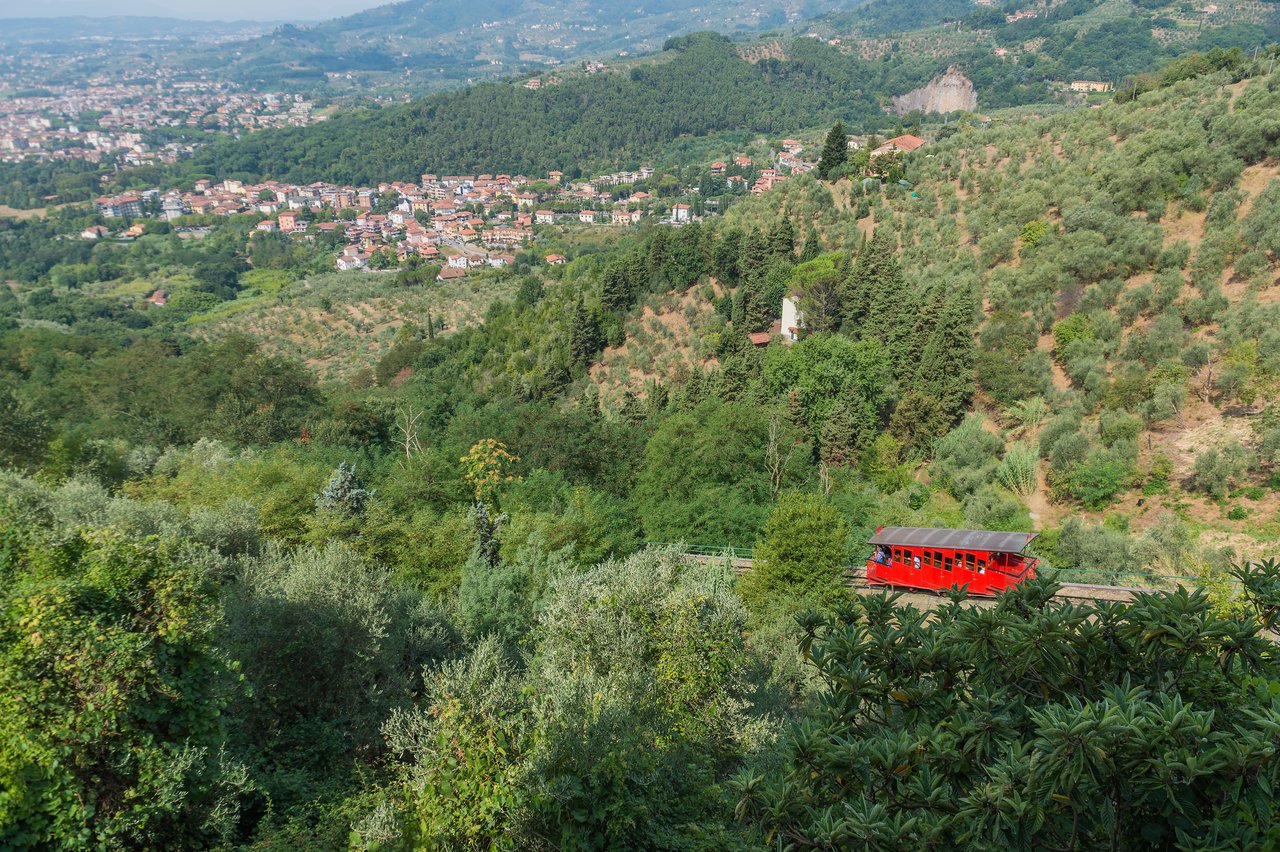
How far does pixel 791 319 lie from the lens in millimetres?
32438

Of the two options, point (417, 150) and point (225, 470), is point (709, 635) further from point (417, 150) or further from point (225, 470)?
point (417, 150)

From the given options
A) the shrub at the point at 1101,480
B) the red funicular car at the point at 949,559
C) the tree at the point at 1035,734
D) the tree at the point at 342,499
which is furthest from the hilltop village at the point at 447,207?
the tree at the point at 1035,734

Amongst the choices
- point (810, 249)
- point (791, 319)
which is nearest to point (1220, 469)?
point (791, 319)

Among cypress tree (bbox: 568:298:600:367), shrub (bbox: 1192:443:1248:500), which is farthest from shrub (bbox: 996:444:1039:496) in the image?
cypress tree (bbox: 568:298:600:367)

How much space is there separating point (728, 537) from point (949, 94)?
125048 millimetres

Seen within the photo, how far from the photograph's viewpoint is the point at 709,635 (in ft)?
34.2

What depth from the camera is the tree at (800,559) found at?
15.0 metres

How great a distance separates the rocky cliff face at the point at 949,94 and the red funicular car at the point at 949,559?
385 ft

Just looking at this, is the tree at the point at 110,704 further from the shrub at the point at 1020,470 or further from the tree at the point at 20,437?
the shrub at the point at 1020,470

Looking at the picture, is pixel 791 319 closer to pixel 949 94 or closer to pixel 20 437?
pixel 20 437

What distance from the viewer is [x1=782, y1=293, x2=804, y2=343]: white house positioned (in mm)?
31953

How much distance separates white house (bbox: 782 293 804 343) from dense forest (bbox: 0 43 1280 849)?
3.42 feet

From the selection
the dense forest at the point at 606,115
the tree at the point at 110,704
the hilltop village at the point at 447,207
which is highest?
the tree at the point at 110,704

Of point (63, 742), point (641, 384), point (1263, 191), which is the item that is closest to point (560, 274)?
point (641, 384)
